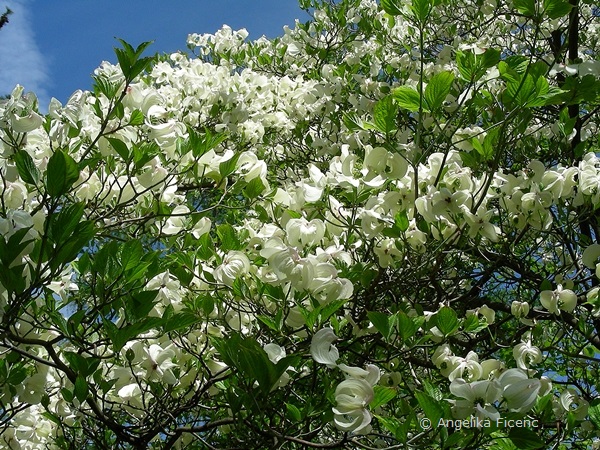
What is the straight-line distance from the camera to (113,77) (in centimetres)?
167

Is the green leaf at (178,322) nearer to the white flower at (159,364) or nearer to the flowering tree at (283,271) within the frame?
the flowering tree at (283,271)

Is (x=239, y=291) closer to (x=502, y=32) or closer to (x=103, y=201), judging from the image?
(x=103, y=201)

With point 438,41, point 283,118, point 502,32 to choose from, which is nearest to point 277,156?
point 283,118

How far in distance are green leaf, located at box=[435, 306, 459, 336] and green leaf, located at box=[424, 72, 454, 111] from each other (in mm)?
535

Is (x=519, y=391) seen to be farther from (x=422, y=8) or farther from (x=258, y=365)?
(x=422, y=8)

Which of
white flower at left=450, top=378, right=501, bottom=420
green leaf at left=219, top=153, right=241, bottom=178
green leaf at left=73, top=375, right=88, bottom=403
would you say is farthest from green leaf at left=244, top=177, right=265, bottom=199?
white flower at left=450, top=378, right=501, bottom=420

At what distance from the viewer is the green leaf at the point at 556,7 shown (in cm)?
160

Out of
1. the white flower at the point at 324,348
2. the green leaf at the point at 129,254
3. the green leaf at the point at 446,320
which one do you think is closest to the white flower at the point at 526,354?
the green leaf at the point at 446,320

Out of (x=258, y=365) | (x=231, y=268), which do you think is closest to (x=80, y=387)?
(x=258, y=365)

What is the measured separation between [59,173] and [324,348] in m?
0.66

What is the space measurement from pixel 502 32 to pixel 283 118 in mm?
1759

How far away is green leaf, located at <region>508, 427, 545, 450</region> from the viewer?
3.96ft

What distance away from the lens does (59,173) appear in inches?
47.7

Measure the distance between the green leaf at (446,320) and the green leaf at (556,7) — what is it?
2.84 ft
